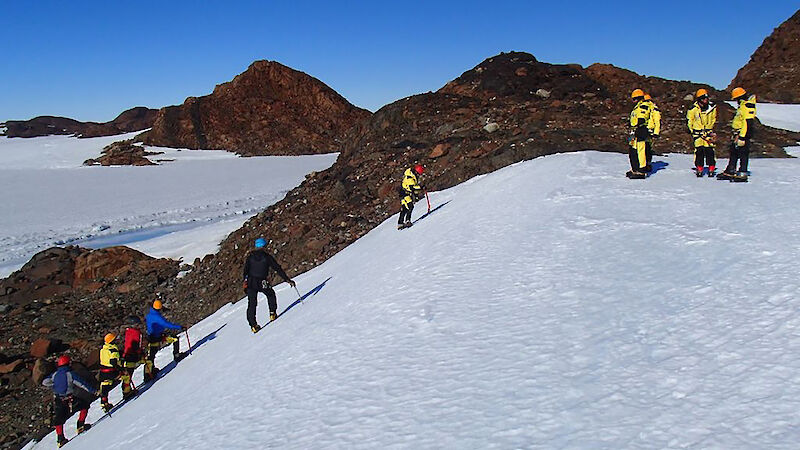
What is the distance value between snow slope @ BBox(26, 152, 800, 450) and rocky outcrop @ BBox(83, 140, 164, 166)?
209ft

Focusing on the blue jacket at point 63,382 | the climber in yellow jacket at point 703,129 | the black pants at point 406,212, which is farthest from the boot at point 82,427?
the climber in yellow jacket at point 703,129

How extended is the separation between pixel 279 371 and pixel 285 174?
48215 mm

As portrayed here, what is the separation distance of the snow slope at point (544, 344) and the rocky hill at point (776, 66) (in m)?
32.4

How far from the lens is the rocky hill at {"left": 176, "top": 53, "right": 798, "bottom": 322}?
55.0ft

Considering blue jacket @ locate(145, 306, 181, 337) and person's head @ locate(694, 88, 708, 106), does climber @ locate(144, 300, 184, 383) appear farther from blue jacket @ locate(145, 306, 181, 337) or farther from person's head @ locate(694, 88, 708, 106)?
person's head @ locate(694, 88, 708, 106)

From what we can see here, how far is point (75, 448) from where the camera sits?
8.70 meters

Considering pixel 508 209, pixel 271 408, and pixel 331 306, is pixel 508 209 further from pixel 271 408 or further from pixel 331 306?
pixel 271 408

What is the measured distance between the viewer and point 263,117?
82125 millimetres

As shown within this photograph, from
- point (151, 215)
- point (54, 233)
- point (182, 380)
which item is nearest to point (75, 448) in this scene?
point (182, 380)

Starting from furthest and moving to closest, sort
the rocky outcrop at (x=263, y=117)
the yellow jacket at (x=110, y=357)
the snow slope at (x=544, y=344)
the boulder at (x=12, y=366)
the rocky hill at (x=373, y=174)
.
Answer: the rocky outcrop at (x=263, y=117)
the rocky hill at (x=373, y=174)
the boulder at (x=12, y=366)
the yellow jacket at (x=110, y=357)
the snow slope at (x=544, y=344)

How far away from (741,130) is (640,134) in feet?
5.52

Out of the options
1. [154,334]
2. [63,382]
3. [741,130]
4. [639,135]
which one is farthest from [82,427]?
[741,130]

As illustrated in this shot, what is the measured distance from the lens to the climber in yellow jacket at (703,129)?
1018cm

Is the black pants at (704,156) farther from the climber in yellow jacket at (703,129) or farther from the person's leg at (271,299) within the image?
the person's leg at (271,299)
